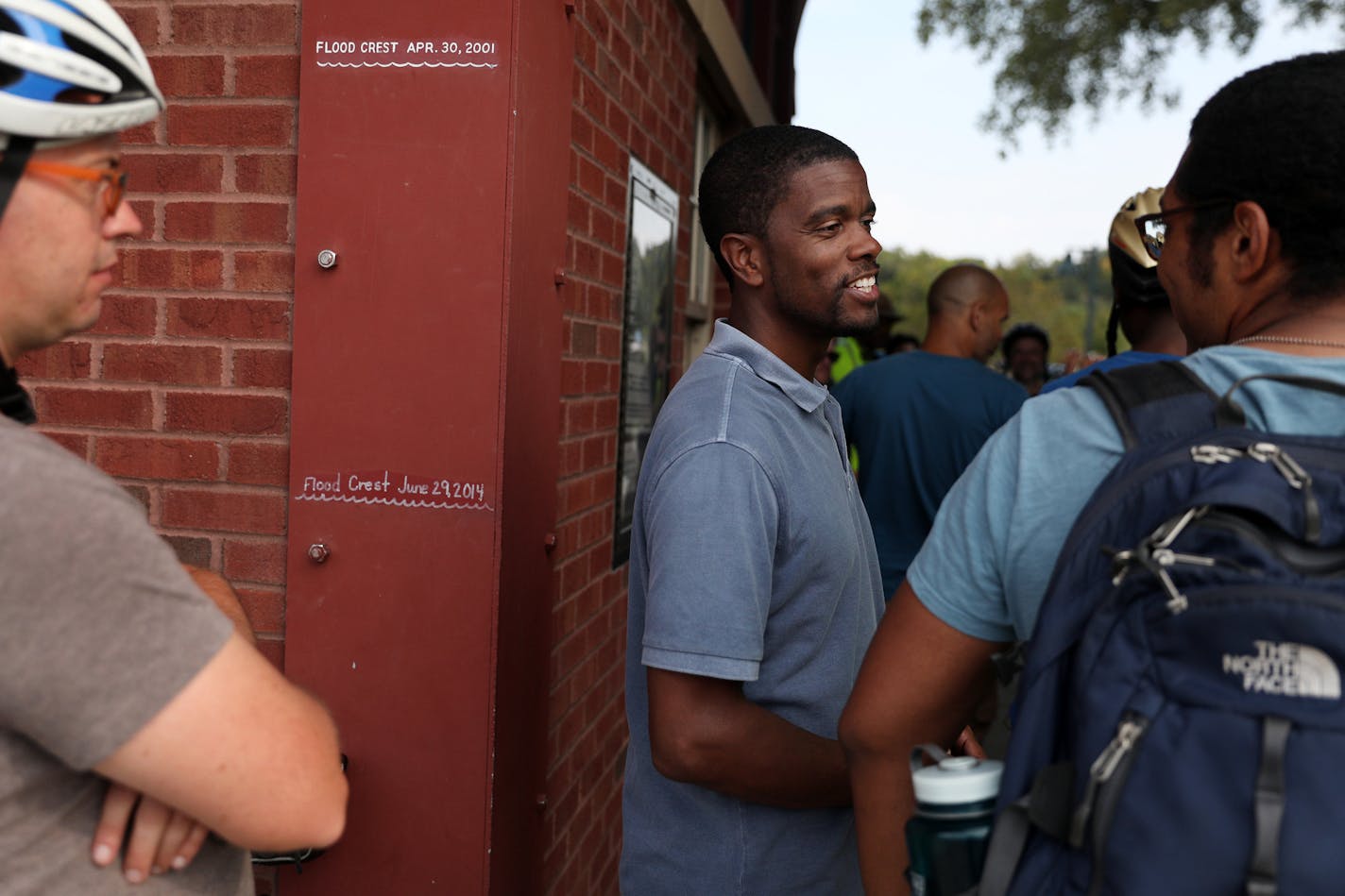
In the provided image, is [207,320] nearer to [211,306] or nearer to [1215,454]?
[211,306]

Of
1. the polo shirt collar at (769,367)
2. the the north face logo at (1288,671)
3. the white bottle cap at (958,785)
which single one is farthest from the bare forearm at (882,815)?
the polo shirt collar at (769,367)

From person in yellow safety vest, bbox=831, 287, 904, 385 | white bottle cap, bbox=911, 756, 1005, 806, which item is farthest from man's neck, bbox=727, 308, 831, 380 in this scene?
person in yellow safety vest, bbox=831, 287, 904, 385

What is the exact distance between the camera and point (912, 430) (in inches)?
194

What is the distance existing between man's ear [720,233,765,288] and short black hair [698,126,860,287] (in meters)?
0.02

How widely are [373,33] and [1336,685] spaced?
221 cm

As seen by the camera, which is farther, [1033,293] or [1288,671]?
[1033,293]

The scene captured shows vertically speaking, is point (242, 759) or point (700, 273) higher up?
point (700, 273)

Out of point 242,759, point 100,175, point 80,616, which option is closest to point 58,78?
point 100,175

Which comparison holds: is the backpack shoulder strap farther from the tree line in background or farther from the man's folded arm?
the tree line in background

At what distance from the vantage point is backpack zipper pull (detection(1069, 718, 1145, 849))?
1185 millimetres

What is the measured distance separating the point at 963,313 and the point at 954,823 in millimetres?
4469

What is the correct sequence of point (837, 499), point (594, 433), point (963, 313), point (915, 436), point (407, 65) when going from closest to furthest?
point (837, 499) → point (407, 65) → point (594, 433) → point (915, 436) → point (963, 313)

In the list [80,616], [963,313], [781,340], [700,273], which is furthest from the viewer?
[700,273]

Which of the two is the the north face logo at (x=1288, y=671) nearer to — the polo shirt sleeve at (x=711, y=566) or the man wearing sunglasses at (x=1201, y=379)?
the man wearing sunglasses at (x=1201, y=379)
